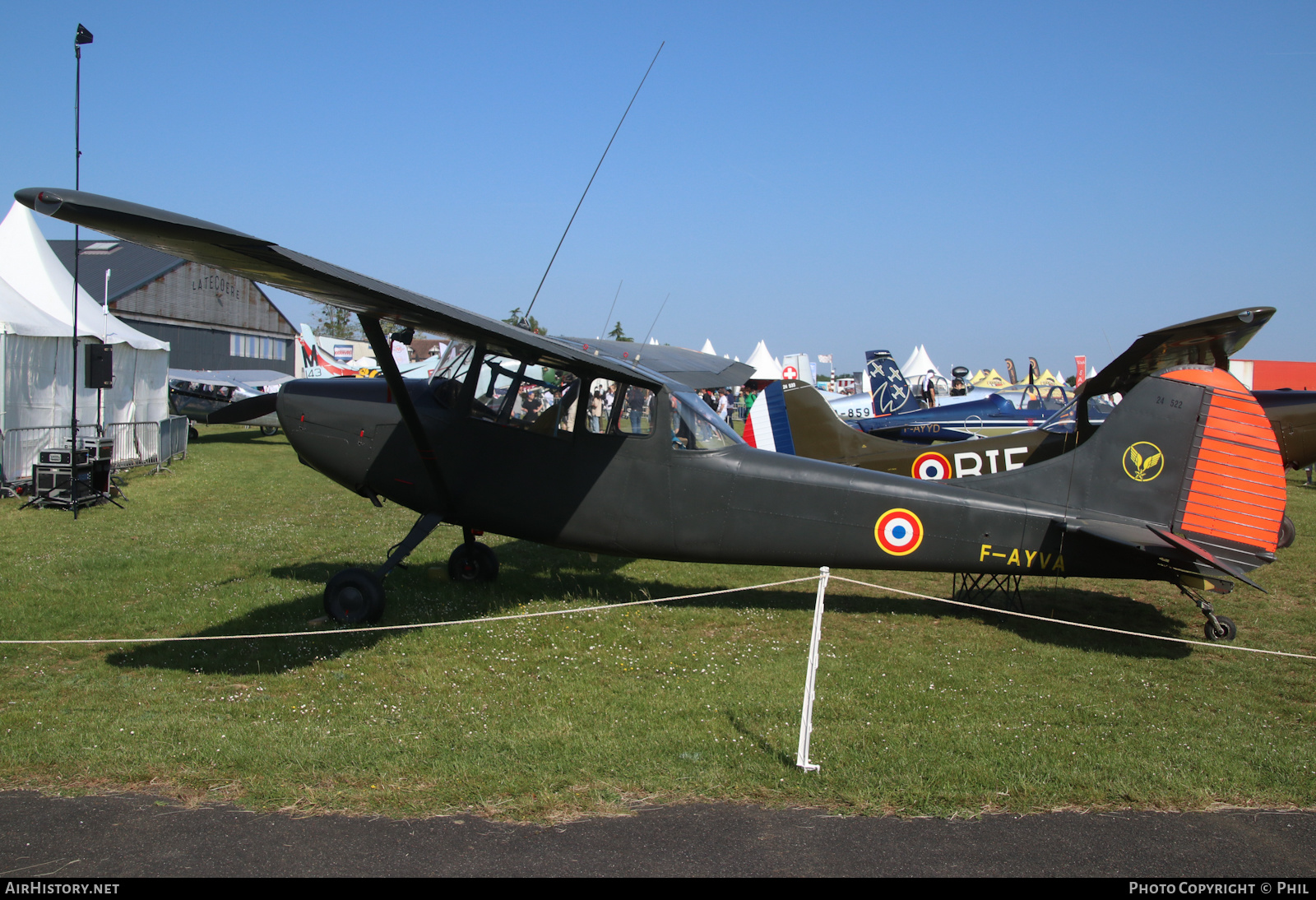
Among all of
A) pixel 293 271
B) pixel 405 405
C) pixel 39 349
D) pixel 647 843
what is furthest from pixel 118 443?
pixel 647 843

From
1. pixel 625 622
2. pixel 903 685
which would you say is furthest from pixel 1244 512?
pixel 625 622

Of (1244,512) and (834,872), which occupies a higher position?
(1244,512)

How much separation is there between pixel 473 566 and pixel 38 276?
12265mm

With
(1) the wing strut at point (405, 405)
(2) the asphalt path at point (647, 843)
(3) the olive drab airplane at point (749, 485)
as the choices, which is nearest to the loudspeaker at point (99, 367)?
(3) the olive drab airplane at point (749, 485)

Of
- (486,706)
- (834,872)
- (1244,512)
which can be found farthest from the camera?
(1244,512)

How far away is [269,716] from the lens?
5066mm

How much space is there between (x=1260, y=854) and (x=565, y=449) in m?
5.25

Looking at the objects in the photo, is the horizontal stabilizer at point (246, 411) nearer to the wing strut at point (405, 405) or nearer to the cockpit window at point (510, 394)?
the wing strut at point (405, 405)

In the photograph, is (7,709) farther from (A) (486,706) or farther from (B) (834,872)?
(B) (834,872)

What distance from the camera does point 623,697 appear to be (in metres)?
5.55

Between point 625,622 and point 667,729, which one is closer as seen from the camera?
point 667,729

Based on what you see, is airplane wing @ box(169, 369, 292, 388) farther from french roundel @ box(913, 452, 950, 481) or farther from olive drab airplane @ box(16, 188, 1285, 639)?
french roundel @ box(913, 452, 950, 481)

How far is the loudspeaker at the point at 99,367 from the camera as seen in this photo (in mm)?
14062

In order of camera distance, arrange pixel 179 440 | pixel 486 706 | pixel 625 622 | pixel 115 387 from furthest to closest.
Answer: pixel 179 440
pixel 115 387
pixel 625 622
pixel 486 706
